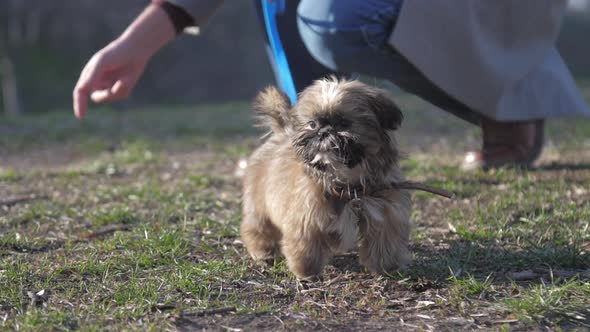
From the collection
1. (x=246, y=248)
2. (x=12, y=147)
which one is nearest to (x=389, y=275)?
(x=246, y=248)

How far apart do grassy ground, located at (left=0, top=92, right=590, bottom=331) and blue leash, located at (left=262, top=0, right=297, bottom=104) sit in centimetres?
81

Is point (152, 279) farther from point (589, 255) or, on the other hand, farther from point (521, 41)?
point (521, 41)

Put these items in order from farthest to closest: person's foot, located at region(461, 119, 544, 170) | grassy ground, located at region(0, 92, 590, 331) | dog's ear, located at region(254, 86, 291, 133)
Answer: person's foot, located at region(461, 119, 544, 170)
dog's ear, located at region(254, 86, 291, 133)
grassy ground, located at region(0, 92, 590, 331)

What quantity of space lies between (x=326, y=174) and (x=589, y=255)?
1.18 metres

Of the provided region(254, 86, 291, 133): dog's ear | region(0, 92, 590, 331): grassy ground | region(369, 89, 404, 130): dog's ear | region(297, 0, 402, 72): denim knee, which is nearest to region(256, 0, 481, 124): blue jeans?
region(297, 0, 402, 72): denim knee

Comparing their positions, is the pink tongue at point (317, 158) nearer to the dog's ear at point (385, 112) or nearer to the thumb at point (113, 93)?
the dog's ear at point (385, 112)

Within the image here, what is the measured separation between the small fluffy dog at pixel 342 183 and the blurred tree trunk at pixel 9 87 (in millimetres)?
11936

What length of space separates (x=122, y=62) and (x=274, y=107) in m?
0.70

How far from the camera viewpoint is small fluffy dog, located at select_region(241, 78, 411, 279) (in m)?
2.74

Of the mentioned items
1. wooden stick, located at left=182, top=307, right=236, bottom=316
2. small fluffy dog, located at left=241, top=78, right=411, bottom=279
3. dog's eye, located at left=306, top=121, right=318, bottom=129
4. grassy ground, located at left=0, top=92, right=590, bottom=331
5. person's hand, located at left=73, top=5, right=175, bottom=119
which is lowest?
grassy ground, located at left=0, top=92, right=590, bottom=331

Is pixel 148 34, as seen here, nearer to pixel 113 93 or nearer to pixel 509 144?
pixel 113 93

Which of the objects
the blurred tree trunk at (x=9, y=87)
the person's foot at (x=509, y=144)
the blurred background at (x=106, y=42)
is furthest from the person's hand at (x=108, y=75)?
the blurred background at (x=106, y=42)

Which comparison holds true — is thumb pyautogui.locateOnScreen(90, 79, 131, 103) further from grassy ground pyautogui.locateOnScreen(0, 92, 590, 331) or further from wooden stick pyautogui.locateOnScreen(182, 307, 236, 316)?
wooden stick pyautogui.locateOnScreen(182, 307, 236, 316)

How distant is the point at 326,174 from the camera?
9.14 feet
